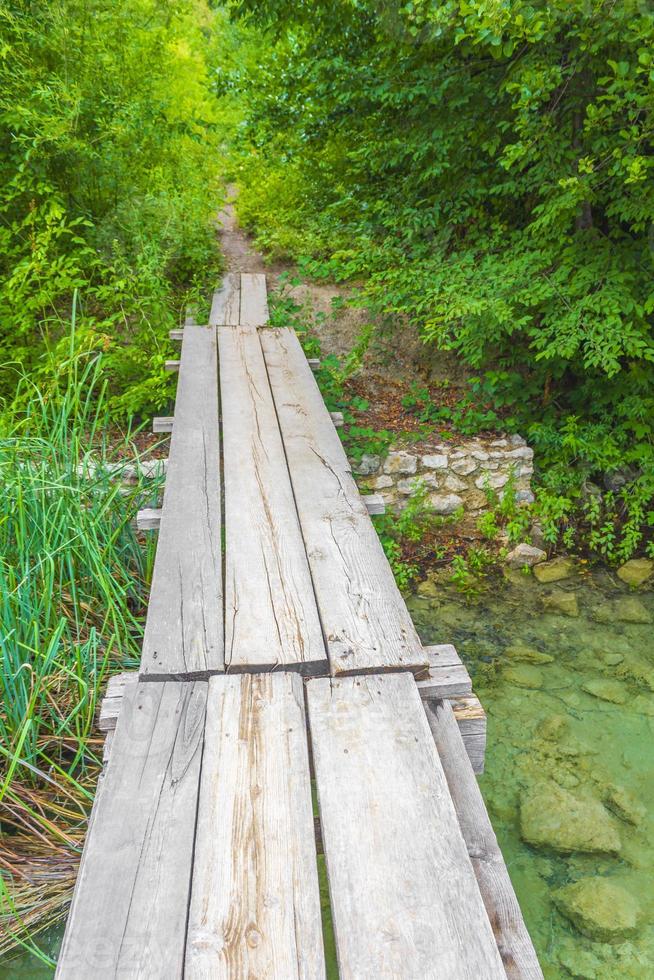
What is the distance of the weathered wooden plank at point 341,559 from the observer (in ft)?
6.12

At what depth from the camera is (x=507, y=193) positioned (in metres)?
5.54

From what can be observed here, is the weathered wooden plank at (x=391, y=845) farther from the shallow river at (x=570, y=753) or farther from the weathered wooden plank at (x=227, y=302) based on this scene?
the weathered wooden plank at (x=227, y=302)

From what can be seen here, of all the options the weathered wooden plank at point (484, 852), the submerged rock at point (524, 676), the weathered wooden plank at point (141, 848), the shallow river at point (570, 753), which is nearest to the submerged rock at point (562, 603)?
the shallow river at point (570, 753)

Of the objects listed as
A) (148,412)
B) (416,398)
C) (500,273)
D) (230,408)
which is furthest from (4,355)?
(500,273)

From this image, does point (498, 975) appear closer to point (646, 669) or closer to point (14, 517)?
point (14, 517)

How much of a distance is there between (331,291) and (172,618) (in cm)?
548

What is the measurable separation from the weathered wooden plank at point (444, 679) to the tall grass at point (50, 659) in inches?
45.9

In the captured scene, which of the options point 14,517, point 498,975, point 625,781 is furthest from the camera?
point 625,781

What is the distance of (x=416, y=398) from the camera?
20.1 feet

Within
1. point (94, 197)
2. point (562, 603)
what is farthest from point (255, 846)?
point (94, 197)

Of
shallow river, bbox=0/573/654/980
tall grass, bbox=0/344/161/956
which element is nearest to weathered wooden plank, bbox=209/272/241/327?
tall grass, bbox=0/344/161/956

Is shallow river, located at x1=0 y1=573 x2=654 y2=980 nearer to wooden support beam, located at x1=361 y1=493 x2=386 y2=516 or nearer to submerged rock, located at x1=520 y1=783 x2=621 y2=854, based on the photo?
submerged rock, located at x1=520 y1=783 x2=621 y2=854

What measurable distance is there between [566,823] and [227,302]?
4.95m

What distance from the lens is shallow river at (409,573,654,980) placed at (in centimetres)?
255
